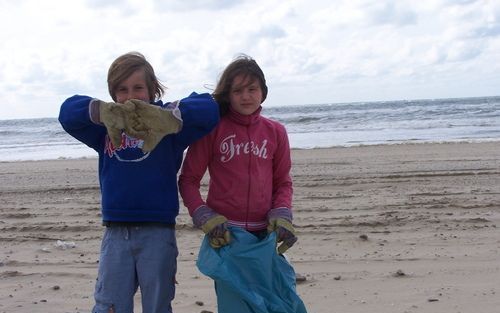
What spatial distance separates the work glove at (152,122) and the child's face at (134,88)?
148 millimetres

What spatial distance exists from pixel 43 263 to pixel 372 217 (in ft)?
10.7

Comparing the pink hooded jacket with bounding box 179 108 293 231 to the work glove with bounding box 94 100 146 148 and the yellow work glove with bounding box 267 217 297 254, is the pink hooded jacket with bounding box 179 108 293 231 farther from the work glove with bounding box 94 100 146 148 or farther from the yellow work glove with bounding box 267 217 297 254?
the work glove with bounding box 94 100 146 148

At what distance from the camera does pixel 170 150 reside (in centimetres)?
296

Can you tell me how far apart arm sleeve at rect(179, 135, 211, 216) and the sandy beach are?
135 cm

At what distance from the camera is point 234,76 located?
304cm

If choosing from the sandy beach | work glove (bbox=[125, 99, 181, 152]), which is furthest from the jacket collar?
the sandy beach

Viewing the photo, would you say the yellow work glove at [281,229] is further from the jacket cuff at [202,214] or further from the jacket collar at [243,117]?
the jacket collar at [243,117]

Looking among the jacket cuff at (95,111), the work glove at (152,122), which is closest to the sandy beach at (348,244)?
the work glove at (152,122)

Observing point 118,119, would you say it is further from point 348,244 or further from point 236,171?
point 348,244

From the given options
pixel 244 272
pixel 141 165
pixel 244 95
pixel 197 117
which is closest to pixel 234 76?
pixel 244 95

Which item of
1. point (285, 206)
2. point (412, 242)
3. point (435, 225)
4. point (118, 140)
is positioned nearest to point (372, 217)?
point (435, 225)

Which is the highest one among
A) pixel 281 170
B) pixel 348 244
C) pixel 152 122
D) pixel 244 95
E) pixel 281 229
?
pixel 244 95

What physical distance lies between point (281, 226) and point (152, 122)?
75 cm

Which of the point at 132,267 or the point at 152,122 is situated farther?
the point at 132,267
